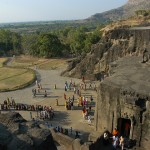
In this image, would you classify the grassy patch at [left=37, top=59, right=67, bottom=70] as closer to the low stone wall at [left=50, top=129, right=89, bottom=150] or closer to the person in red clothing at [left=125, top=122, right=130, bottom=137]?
the person in red clothing at [left=125, top=122, right=130, bottom=137]

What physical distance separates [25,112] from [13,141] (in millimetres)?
17936

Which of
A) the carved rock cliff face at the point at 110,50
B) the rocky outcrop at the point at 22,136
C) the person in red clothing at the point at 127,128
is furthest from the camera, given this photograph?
the carved rock cliff face at the point at 110,50

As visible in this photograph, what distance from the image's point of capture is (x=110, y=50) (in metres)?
37.1

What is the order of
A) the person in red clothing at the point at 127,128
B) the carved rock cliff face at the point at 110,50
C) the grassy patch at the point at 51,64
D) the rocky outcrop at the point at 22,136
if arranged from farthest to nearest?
the grassy patch at the point at 51,64 < the carved rock cliff face at the point at 110,50 < the person in red clothing at the point at 127,128 < the rocky outcrop at the point at 22,136

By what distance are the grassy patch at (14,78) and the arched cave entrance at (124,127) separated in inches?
717

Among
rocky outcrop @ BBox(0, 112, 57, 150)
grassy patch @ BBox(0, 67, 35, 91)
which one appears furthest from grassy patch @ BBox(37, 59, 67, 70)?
rocky outcrop @ BBox(0, 112, 57, 150)

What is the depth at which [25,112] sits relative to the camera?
25.5 meters

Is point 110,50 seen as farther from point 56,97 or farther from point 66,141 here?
point 66,141

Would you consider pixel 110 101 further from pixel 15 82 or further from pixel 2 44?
pixel 2 44

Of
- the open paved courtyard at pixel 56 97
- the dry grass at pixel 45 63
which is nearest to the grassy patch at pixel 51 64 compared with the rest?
the dry grass at pixel 45 63

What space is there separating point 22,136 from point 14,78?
3166cm

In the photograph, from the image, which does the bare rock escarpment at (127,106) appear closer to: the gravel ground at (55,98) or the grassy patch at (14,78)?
the gravel ground at (55,98)

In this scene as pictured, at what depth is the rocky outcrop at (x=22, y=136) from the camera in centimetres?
778

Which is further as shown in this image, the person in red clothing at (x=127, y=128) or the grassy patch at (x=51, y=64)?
the grassy patch at (x=51, y=64)
